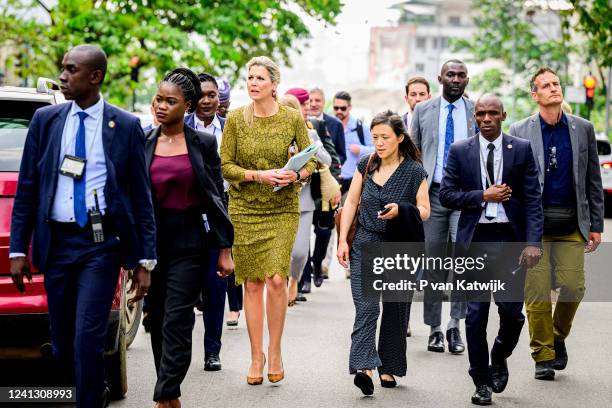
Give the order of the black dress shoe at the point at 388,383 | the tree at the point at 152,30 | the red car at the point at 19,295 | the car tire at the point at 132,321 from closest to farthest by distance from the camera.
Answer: the red car at the point at 19,295
the black dress shoe at the point at 388,383
the car tire at the point at 132,321
the tree at the point at 152,30

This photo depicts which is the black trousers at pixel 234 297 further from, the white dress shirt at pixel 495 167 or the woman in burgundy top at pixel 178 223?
the woman in burgundy top at pixel 178 223

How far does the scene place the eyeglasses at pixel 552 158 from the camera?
27.3ft

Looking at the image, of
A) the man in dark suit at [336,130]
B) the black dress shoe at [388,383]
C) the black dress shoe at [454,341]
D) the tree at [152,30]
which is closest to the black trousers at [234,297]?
the black dress shoe at [454,341]

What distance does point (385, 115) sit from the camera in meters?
8.03

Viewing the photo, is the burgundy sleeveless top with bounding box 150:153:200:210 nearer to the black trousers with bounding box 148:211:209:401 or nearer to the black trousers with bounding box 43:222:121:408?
the black trousers with bounding box 148:211:209:401

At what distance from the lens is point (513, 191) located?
770 centimetres

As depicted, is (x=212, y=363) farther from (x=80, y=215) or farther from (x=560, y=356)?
(x=80, y=215)

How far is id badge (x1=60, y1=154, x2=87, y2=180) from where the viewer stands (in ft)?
18.8

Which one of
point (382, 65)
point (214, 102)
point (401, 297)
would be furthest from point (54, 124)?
point (382, 65)

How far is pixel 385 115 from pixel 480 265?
115 cm

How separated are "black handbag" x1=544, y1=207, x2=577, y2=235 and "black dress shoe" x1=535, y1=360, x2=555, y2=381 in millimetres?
873

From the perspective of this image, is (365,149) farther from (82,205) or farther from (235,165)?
(82,205)

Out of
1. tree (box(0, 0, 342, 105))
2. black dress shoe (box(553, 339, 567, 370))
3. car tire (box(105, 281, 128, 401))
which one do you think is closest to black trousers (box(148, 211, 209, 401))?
car tire (box(105, 281, 128, 401))

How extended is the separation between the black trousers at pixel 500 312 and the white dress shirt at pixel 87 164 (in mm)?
2710
